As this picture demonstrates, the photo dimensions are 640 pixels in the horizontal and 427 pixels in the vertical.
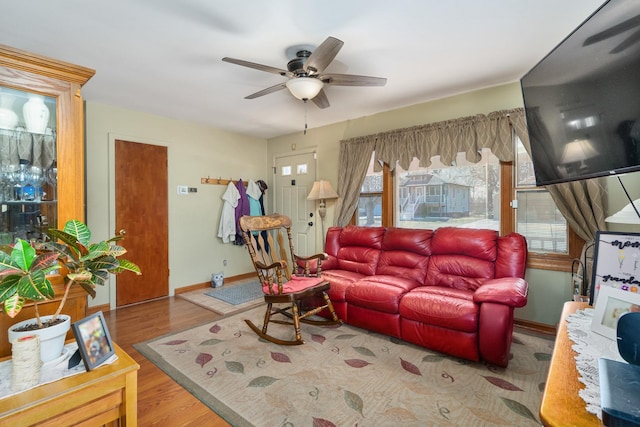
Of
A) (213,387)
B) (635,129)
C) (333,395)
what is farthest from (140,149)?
(635,129)

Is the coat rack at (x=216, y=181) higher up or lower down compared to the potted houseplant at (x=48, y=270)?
higher up

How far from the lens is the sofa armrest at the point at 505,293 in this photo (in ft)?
6.86

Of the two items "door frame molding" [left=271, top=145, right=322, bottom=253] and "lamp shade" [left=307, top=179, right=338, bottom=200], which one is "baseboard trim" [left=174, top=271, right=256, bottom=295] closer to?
"door frame molding" [left=271, top=145, right=322, bottom=253]

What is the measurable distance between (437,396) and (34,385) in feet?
6.66

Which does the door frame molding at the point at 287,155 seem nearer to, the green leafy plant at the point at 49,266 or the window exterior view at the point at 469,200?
the window exterior view at the point at 469,200

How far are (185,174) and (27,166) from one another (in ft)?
9.46

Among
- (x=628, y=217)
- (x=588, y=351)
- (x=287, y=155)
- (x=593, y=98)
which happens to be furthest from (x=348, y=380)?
(x=287, y=155)

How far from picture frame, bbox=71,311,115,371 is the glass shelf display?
0.64 meters

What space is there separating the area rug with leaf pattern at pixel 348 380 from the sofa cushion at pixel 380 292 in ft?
1.06

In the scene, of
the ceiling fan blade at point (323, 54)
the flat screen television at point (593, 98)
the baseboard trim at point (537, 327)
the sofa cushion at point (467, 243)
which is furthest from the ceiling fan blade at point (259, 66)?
the baseboard trim at point (537, 327)

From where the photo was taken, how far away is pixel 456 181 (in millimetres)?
3439

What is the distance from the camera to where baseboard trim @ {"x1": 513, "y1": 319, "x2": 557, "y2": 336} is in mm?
2809

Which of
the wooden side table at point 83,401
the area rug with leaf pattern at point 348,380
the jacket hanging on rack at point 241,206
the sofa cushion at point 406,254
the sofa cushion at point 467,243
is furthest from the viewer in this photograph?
the jacket hanging on rack at point 241,206

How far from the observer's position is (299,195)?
195 inches
